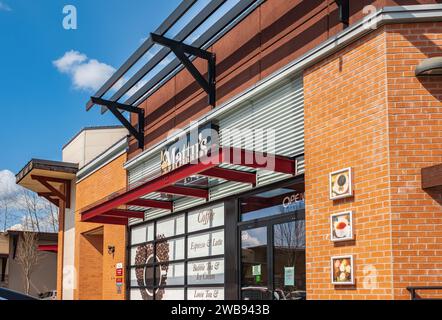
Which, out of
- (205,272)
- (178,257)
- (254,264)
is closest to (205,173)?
(254,264)

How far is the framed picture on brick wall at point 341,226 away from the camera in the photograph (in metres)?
8.16

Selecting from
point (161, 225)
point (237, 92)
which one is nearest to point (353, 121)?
point (237, 92)

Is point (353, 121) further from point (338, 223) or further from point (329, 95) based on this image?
point (338, 223)

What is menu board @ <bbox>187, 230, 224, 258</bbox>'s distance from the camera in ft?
39.9

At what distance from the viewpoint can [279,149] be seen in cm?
1019

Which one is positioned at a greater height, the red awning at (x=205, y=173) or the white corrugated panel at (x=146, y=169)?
the white corrugated panel at (x=146, y=169)

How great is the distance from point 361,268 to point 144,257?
8.90 metres

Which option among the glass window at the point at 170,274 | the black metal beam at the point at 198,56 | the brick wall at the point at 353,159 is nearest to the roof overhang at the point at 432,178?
the brick wall at the point at 353,159

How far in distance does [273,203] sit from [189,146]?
327cm

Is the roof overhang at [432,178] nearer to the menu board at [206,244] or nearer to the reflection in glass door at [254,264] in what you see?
the reflection in glass door at [254,264]

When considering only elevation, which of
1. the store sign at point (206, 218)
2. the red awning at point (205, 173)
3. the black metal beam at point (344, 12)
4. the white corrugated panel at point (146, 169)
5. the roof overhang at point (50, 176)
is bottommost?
the store sign at point (206, 218)

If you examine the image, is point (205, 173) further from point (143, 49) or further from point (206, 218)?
point (143, 49)

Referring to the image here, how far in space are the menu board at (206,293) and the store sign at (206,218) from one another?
127 cm

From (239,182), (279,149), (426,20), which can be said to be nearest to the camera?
(426,20)
